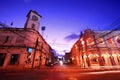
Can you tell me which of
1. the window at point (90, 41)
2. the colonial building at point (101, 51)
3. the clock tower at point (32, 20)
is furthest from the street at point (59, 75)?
the clock tower at point (32, 20)

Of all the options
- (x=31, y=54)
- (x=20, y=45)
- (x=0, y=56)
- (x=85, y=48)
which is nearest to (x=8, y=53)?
(x=0, y=56)

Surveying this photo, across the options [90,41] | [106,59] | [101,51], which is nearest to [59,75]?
[101,51]

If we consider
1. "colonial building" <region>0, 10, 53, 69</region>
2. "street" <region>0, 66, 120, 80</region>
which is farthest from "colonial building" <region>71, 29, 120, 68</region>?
"colonial building" <region>0, 10, 53, 69</region>

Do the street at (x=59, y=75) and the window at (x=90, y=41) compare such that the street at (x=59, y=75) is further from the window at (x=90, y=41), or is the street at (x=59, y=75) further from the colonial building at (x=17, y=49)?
the window at (x=90, y=41)

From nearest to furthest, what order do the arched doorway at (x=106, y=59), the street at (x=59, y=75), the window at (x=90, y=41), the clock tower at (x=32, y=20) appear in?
the street at (x=59, y=75) < the arched doorway at (x=106, y=59) < the window at (x=90, y=41) < the clock tower at (x=32, y=20)

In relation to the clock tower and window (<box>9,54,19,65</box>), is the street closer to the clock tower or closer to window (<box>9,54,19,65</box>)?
window (<box>9,54,19,65</box>)

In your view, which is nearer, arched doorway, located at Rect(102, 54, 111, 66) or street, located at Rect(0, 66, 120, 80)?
street, located at Rect(0, 66, 120, 80)

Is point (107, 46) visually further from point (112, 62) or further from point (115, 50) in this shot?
point (112, 62)

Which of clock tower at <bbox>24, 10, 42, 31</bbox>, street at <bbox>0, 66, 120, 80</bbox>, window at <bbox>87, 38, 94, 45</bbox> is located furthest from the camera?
clock tower at <bbox>24, 10, 42, 31</bbox>

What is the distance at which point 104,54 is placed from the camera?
982 inches

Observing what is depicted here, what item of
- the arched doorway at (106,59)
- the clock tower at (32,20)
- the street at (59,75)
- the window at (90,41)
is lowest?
the street at (59,75)

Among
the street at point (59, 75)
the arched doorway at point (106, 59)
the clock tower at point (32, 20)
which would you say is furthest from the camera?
the clock tower at point (32, 20)

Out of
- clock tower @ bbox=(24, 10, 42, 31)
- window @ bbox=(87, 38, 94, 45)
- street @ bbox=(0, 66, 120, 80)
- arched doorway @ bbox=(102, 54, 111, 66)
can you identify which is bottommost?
street @ bbox=(0, 66, 120, 80)

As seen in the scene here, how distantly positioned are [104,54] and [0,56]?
3040 cm
